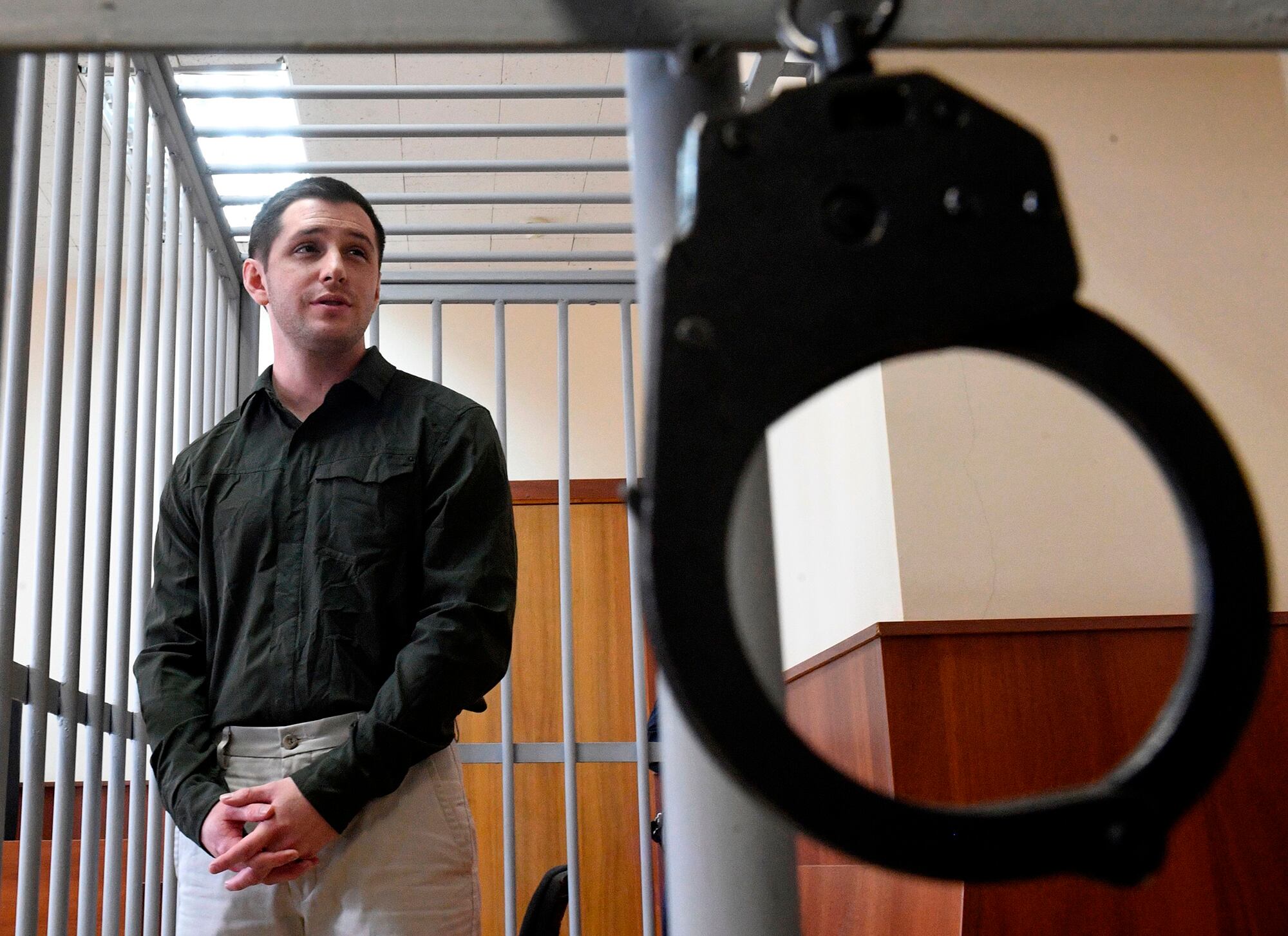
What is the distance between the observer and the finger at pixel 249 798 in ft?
4.50

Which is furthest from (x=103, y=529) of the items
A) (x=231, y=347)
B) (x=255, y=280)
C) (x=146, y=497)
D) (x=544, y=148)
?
(x=544, y=148)

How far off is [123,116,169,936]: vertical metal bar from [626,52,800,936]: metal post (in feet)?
4.38

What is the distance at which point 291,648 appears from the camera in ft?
4.80

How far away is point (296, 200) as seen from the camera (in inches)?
66.5

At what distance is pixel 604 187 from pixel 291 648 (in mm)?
2872

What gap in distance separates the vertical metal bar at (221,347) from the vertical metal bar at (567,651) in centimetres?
59

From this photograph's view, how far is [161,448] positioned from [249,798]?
1.99 ft

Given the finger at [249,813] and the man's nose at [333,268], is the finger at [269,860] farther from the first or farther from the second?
the man's nose at [333,268]

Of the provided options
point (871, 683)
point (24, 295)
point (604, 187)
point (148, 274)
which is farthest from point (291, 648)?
point (604, 187)

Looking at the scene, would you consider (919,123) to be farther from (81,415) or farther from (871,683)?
(871,683)

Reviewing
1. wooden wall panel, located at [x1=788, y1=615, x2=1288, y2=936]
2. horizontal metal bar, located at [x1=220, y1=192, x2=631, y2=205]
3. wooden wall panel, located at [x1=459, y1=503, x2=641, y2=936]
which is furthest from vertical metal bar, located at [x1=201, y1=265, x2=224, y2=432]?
wooden wall panel, located at [x1=459, y1=503, x2=641, y2=936]

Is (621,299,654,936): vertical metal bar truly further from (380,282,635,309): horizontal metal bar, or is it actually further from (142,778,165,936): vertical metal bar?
(142,778,165,936): vertical metal bar

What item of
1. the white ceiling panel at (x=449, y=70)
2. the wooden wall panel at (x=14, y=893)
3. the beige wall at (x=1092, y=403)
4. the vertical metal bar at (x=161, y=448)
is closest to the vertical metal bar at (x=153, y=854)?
the vertical metal bar at (x=161, y=448)

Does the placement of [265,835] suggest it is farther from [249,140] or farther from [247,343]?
[249,140]
